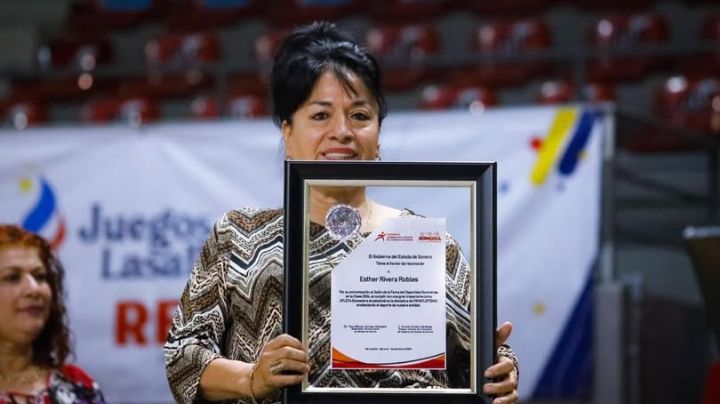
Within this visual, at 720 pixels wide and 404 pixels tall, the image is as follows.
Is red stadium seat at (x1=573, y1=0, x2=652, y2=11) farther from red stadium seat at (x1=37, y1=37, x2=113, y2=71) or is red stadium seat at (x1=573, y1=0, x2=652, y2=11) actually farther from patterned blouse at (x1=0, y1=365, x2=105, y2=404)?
patterned blouse at (x1=0, y1=365, x2=105, y2=404)

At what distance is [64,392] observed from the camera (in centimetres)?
296

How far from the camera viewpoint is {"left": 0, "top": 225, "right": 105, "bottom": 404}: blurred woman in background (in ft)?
9.75

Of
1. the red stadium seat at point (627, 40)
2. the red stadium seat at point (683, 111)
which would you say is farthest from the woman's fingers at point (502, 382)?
the red stadium seat at point (627, 40)

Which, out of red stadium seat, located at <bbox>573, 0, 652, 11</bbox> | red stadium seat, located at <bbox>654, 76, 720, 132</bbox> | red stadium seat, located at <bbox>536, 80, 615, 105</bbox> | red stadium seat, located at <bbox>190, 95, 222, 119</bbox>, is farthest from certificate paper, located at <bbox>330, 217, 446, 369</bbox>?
red stadium seat, located at <bbox>573, 0, 652, 11</bbox>

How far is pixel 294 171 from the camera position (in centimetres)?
177

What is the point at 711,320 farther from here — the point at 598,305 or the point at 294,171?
the point at 598,305

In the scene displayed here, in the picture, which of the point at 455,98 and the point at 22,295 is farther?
the point at 455,98

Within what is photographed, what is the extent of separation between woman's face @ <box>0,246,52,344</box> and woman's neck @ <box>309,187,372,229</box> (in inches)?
56.2

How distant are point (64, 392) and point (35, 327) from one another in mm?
197

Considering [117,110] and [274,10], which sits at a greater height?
[274,10]

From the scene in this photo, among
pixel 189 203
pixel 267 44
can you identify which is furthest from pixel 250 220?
pixel 267 44

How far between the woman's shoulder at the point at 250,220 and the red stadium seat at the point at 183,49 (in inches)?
278

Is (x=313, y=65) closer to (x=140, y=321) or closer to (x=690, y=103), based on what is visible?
(x=140, y=321)

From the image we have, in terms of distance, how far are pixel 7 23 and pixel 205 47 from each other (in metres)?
2.16
